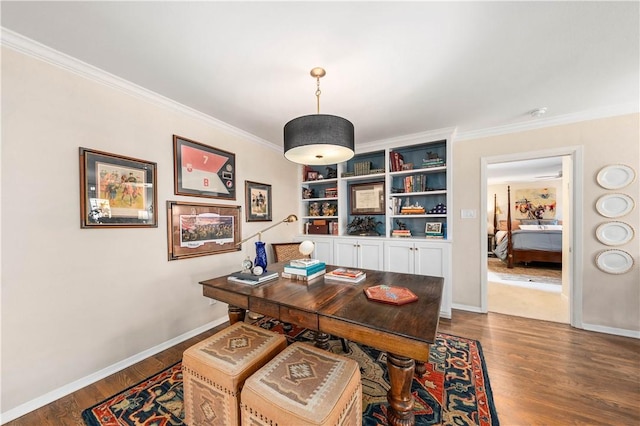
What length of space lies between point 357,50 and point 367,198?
89.8 inches

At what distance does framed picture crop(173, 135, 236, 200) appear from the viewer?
239 cm

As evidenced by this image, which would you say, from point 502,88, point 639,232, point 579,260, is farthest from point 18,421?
point 639,232

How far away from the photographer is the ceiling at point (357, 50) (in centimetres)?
131

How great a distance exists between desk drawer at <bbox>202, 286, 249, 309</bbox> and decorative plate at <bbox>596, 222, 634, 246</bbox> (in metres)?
3.62

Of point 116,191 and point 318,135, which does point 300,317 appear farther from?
point 116,191

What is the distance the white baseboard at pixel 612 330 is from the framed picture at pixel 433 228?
1734mm

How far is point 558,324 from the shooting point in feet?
9.00

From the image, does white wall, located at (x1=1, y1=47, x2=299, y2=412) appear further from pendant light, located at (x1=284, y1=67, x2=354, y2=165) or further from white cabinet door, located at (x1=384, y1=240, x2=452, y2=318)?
white cabinet door, located at (x1=384, y1=240, x2=452, y2=318)

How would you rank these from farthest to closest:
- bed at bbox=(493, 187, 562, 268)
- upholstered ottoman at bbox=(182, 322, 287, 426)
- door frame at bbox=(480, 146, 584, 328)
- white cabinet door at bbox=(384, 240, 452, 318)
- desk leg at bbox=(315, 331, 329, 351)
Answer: bed at bbox=(493, 187, 562, 268), white cabinet door at bbox=(384, 240, 452, 318), door frame at bbox=(480, 146, 584, 328), desk leg at bbox=(315, 331, 329, 351), upholstered ottoman at bbox=(182, 322, 287, 426)

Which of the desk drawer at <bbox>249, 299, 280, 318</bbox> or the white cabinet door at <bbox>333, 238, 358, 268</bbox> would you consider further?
the white cabinet door at <bbox>333, 238, 358, 268</bbox>

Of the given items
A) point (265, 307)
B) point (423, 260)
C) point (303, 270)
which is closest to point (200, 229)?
point (303, 270)

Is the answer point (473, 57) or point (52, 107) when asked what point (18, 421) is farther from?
point (473, 57)

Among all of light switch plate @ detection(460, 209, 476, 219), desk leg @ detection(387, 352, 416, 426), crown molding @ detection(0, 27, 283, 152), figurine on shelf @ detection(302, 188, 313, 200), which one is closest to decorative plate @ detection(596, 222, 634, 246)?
light switch plate @ detection(460, 209, 476, 219)

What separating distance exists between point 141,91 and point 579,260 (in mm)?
4716
